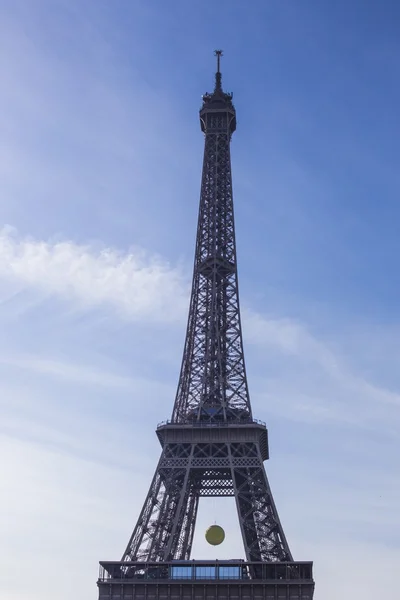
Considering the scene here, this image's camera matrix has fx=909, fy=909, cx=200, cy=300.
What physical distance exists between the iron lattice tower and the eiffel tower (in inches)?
6.0

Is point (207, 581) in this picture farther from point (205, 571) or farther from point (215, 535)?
point (215, 535)

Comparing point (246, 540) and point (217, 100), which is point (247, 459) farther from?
point (217, 100)

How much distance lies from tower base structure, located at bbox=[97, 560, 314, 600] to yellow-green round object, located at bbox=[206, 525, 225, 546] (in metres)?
3.96

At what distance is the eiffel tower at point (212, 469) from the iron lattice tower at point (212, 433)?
15cm

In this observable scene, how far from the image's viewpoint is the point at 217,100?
165 m

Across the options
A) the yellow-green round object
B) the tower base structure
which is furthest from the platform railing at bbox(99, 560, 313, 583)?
the yellow-green round object

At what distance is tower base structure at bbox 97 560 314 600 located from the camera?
4697 inches

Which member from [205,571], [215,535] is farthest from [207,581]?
[215,535]

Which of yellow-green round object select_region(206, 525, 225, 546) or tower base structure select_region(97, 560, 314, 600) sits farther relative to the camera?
yellow-green round object select_region(206, 525, 225, 546)

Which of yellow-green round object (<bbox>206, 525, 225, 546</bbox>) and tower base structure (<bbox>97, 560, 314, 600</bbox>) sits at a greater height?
yellow-green round object (<bbox>206, 525, 225, 546</bbox>)

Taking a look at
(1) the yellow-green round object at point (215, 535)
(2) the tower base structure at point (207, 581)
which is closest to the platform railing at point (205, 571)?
(2) the tower base structure at point (207, 581)

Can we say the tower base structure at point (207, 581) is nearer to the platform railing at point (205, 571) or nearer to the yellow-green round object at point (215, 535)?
the platform railing at point (205, 571)

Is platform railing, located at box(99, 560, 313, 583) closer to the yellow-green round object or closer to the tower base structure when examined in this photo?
the tower base structure

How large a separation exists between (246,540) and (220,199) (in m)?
60.0
